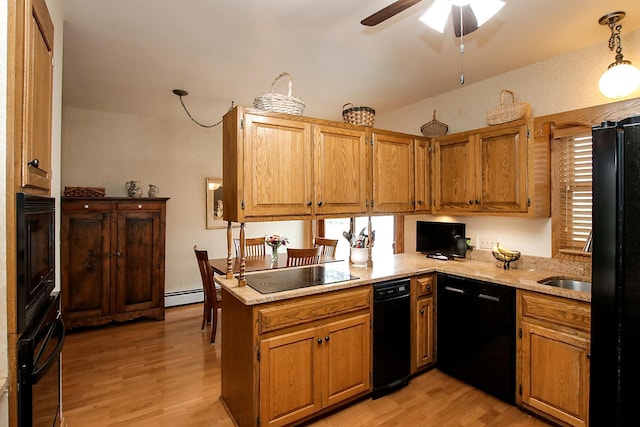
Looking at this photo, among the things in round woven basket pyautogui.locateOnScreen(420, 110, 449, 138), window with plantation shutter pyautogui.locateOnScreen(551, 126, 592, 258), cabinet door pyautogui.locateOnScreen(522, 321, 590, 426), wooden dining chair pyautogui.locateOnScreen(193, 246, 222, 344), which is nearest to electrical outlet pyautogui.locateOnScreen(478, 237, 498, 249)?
window with plantation shutter pyautogui.locateOnScreen(551, 126, 592, 258)

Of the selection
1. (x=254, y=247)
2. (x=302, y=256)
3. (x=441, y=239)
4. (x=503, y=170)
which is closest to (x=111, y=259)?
(x=254, y=247)

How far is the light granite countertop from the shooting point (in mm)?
2098

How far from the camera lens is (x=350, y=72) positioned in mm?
3092

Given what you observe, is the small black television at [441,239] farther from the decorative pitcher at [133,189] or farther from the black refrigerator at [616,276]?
the decorative pitcher at [133,189]

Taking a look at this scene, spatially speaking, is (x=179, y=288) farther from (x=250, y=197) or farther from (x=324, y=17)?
(x=324, y=17)

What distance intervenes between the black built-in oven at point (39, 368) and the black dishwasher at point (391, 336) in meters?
1.92

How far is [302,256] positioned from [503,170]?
2.13 m

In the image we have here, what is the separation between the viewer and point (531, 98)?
9.62 ft

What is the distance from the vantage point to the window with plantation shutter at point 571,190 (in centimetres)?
261

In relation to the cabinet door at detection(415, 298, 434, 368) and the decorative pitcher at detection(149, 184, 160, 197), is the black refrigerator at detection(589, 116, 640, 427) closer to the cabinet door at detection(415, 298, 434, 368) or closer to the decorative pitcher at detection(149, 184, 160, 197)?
the cabinet door at detection(415, 298, 434, 368)

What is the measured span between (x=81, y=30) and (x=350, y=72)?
2105 millimetres

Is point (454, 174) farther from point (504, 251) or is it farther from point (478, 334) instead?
point (478, 334)

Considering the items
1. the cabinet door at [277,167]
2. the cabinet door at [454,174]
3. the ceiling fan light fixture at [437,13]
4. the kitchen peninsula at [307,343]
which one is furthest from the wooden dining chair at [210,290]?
the ceiling fan light fixture at [437,13]

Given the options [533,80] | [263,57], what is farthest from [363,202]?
[533,80]
